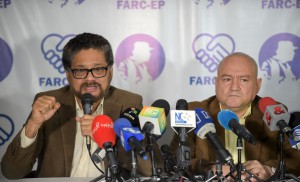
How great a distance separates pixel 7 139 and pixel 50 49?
89 cm

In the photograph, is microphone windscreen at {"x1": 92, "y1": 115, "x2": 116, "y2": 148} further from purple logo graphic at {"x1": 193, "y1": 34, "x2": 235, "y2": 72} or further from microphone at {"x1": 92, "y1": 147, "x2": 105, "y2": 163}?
purple logo graphic at {"x1": 193, "y1": 34, "x2": 235, "y2": 72}

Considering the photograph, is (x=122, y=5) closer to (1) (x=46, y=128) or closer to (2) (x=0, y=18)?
(2) (x=0, y=18)

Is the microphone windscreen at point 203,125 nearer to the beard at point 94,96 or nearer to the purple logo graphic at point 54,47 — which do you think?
the beard at point 94,96

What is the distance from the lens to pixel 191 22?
3.94 m

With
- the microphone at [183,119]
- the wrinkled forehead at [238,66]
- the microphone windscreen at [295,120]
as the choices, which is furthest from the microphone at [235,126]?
the microphone windscreen at [295,120]

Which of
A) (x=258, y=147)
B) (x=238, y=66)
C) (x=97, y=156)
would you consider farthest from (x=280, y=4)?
(x=97, y=156)

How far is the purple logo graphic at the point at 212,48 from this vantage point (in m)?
3.94

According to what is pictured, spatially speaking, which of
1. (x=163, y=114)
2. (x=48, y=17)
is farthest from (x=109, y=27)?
(x=163, y=114)

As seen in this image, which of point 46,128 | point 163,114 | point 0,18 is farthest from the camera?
point 0,18

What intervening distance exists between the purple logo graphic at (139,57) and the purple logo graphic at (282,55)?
2.98 ft

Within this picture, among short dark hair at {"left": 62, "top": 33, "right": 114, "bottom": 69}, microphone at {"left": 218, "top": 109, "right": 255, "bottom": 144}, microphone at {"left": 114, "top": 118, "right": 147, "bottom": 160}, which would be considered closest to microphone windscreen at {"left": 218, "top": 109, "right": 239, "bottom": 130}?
microphone at {"left": 218, "top": 109, "right": 255, "bottom": 144}

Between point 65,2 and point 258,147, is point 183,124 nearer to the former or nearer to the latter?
point 258,147

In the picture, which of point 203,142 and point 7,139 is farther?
point 7,139

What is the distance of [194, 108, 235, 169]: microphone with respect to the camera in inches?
72.8
